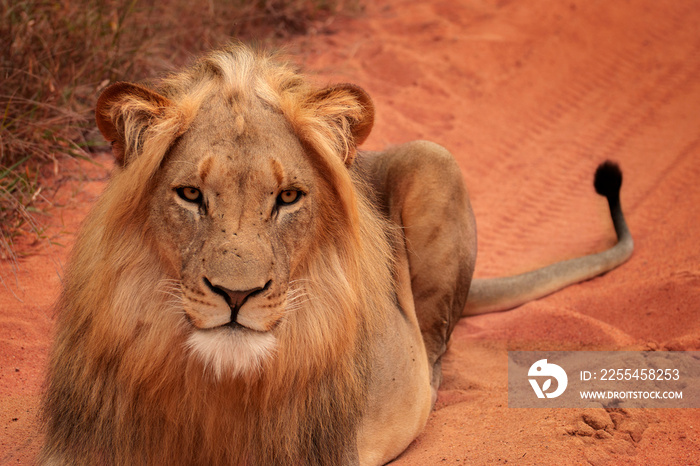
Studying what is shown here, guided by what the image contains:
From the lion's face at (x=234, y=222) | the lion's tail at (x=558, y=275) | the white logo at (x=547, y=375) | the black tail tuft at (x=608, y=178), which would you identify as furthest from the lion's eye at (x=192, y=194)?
the black tail tuft at (x=608, y=178)

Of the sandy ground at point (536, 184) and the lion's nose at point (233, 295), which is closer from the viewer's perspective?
the lion's nose at point (233, 295)

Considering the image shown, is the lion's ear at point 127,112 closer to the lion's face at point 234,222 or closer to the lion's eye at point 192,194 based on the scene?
the lion's face at point 234,222

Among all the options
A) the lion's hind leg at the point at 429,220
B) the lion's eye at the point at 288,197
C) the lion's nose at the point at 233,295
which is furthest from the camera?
the lion's hind leg at the point at 429,220

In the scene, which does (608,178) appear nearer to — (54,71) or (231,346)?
(231,346)

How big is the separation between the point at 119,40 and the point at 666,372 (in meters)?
4.60

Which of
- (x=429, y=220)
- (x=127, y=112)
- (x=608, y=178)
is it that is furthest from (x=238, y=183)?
(x=608, y=178)

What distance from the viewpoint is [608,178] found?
5.12m

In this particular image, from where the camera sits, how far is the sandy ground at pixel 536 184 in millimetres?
3295

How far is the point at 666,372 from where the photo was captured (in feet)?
11.7

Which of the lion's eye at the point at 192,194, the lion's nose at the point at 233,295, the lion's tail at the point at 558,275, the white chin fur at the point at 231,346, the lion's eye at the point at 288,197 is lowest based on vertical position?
the lion's tail at the point at 558,275

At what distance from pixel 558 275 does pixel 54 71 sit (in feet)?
12.4

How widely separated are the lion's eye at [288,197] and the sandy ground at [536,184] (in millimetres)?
1369

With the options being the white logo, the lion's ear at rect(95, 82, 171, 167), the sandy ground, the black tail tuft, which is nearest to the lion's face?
the lion's ear at rect(95, 82, 171, 167)

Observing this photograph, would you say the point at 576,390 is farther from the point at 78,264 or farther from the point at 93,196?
the point at 93,196
